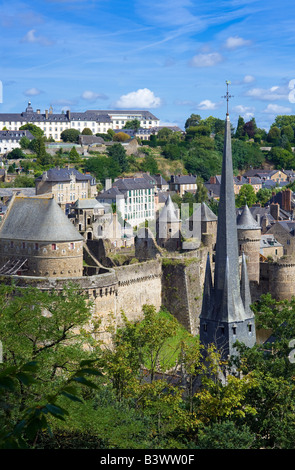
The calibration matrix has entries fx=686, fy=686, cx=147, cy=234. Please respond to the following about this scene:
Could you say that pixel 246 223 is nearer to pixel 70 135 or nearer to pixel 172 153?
pixel 172 153

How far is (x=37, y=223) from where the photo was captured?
40.3 m

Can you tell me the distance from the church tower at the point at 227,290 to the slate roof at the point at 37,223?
398 inches

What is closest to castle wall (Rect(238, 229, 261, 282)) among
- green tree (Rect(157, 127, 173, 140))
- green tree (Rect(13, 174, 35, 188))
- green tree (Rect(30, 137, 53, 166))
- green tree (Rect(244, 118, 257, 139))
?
green tree (Rect(13, 174, 35, 188))

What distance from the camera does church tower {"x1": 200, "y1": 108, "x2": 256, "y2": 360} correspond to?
105 feet

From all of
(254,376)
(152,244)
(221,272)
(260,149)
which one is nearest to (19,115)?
(260,149)

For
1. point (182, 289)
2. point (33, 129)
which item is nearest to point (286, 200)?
point (182, 289)

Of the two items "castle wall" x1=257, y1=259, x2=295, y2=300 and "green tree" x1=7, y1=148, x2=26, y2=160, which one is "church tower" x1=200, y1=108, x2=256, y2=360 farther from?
"green tree" x1=7, y1=148, x2=26, y2=160

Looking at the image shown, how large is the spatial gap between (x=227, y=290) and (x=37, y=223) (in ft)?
43.4

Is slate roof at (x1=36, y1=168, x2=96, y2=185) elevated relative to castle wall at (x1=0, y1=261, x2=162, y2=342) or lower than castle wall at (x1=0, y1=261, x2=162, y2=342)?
elevated

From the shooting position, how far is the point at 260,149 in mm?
154375

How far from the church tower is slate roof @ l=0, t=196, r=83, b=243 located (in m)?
10.1

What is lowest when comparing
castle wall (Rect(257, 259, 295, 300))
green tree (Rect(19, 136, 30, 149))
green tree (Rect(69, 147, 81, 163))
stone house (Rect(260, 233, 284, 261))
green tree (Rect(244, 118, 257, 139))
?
castle wall (Rect(257, 259, 295, 300))

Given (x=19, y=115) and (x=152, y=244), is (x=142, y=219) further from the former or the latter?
(x=19, y=115)

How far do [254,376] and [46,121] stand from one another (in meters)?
124
